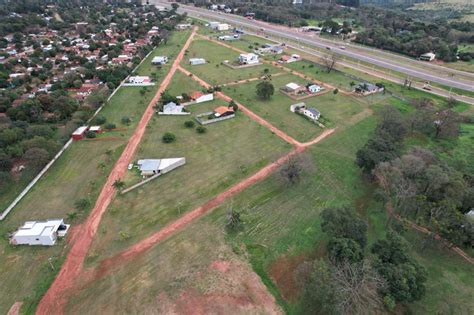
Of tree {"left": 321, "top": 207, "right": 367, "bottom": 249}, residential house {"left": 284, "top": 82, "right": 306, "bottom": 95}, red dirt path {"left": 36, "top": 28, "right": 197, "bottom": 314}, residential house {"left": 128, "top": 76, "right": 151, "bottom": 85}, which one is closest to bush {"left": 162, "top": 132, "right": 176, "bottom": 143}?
red dirt path {"left": 36, "top": 28, "right": 197, "bottom": 314}

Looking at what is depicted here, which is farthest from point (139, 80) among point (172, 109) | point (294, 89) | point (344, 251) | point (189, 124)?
point (344, 251)

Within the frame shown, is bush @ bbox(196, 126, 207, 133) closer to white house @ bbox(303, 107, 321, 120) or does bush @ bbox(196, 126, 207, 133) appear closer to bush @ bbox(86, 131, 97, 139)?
bush @ bbox(86, 131, 97, 139)

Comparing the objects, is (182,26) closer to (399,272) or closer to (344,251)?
(344,251)

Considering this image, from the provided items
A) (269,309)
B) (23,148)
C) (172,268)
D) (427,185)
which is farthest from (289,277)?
(23,148)

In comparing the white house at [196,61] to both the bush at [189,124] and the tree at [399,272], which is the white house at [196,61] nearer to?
the bush at [189,124]

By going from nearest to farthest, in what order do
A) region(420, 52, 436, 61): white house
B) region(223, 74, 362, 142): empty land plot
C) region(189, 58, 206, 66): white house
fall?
region(223, 74, 362, 142): empty land plot
region(189, 58, 206, 66): white house
region(420, 52, 436, 61): white house

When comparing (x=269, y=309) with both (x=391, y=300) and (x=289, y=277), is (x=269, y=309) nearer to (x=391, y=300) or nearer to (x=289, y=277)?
(x=289, y=277)

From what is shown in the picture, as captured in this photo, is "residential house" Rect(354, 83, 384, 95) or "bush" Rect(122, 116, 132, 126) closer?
"bush" Rect(122, 116, 132, 126)
